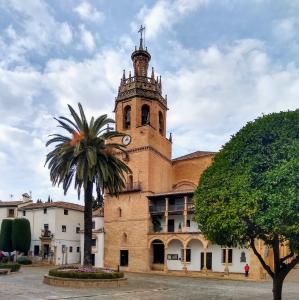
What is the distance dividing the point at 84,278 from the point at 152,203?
2248cm

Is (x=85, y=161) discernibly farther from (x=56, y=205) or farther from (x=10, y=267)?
(x=56, y=205)

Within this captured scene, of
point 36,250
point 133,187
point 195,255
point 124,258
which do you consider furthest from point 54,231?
point 195,255

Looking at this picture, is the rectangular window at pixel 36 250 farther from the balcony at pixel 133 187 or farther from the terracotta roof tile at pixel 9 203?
the balcony at pixel 133 187

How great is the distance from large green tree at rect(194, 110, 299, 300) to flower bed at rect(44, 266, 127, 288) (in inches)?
474

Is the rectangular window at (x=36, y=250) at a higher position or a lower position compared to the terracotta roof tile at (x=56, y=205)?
lower

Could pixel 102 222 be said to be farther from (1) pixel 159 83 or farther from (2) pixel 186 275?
(1) pixel 159 83

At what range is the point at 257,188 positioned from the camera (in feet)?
51.2

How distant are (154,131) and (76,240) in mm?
22635

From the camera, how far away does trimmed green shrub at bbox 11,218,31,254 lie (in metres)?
57.0

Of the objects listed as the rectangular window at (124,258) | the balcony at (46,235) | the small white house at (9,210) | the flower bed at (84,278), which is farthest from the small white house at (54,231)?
the flower bed at (84,278)

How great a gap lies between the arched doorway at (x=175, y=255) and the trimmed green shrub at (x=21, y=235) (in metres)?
21.6

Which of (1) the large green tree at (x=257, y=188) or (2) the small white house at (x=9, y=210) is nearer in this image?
(1) the large green tree at (x=257, y=188)

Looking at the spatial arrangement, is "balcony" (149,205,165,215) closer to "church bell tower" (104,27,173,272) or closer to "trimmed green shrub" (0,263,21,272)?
"church bell tower" (104,27,173,272)

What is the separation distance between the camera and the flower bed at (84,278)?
2706cm
